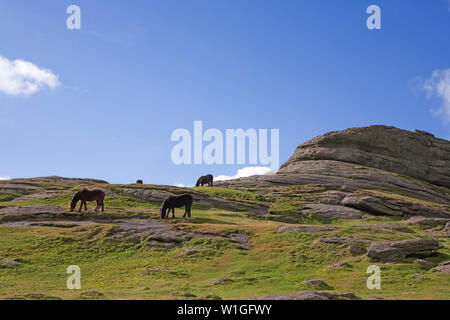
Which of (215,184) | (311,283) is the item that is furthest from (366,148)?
(311,283)

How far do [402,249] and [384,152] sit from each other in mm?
74610

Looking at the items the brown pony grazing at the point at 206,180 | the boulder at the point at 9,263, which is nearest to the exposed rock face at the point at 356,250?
the boulder at the point at 9,263

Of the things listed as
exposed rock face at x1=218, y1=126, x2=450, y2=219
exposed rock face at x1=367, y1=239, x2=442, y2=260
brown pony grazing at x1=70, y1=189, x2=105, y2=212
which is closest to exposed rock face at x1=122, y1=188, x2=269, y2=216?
exposed rock face at x1=218, y1=126, x2=450, y2=219

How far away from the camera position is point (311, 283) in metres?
25.7

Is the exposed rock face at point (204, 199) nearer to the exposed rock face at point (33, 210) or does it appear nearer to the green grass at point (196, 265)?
the exposed rock face at point (33, 210)

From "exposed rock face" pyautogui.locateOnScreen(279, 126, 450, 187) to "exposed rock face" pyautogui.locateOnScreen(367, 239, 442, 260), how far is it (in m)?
63.5

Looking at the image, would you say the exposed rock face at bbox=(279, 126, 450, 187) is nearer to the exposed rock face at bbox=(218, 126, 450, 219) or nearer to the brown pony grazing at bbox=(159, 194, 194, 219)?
the exposed rock face at bbox=(218, 126, 450, 219)

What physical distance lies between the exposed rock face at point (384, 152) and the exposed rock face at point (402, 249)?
208 ft

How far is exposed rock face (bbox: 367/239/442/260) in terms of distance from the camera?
30859mm

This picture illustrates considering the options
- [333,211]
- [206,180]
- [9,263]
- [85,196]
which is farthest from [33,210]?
[333,211]

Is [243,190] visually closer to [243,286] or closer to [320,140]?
[320,140]

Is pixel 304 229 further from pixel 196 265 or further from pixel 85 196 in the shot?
pixel 85 196

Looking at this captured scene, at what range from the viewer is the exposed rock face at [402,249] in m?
30.9
